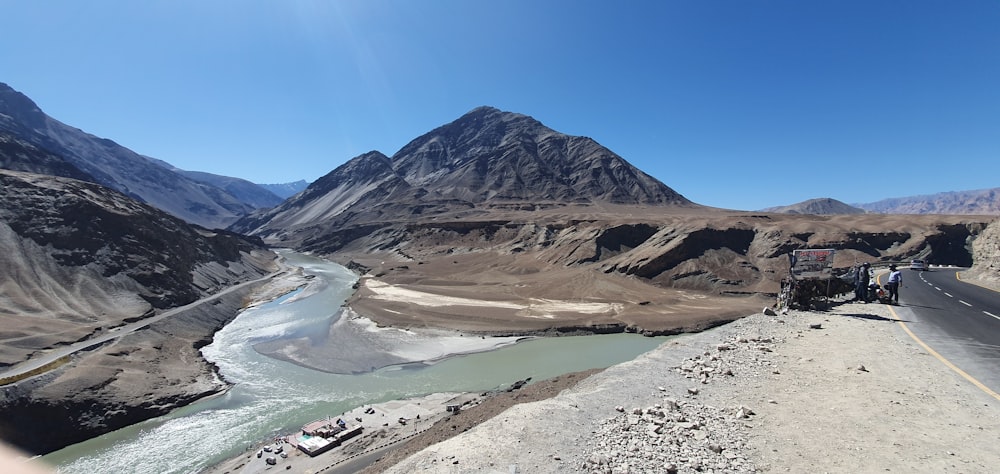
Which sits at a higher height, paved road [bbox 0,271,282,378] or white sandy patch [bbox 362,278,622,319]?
white sandy patch [bbox 362,278,622,319]

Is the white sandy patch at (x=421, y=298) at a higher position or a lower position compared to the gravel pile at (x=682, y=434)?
lower

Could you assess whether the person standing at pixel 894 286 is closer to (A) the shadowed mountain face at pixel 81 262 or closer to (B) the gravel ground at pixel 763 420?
(B) the gravel ground at pixel 763 420

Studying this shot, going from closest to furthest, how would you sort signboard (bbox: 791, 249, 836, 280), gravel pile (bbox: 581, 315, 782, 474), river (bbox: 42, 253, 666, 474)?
gravel pile (bbox: 581, 315, 782, 474), river (bbox: 42, 253, 666, 474), signboard (bbox: 791, 249, 836, 280)

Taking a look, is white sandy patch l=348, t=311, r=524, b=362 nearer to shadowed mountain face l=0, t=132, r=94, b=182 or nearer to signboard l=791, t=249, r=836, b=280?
signboard l=791, t=249, r=836, b=280

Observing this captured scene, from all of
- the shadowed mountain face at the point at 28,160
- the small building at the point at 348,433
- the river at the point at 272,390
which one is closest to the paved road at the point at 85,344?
the river at the point at 272,390

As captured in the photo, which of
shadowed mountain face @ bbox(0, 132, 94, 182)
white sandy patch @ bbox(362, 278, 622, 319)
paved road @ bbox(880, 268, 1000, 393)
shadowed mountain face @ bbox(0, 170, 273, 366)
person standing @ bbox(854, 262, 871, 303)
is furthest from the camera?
shadowed mountain face @ bbox(0, 132, 94, 182)

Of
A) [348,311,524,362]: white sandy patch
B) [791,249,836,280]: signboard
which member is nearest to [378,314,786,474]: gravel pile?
[791,249,836,280]: signboard

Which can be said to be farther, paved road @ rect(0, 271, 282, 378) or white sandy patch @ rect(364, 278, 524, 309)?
white sandy patch @ rect(364, 278, 524, 309)

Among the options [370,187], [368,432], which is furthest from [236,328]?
[370,187]
